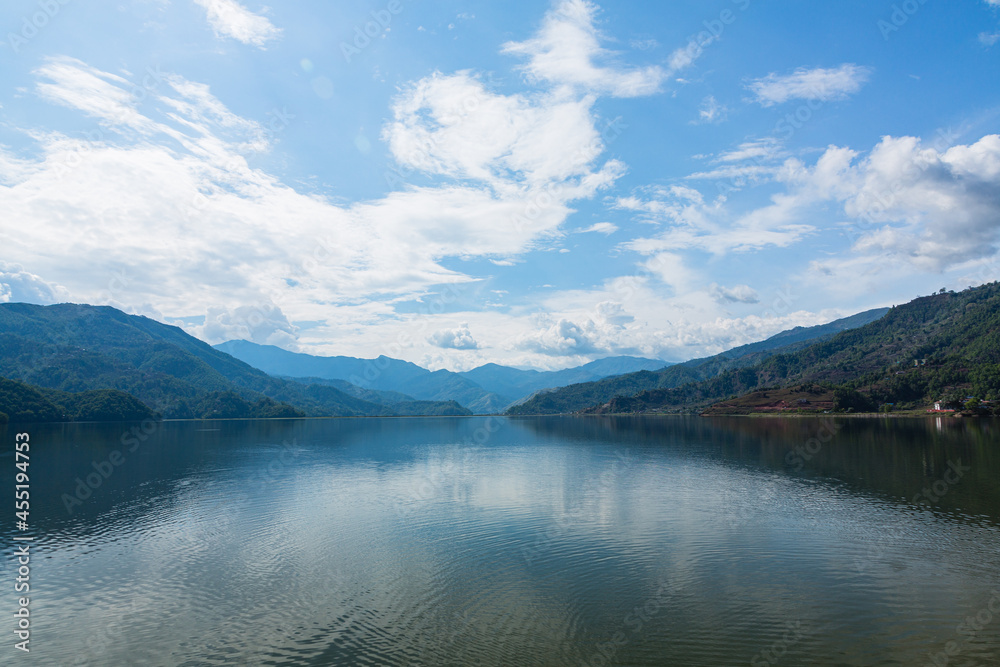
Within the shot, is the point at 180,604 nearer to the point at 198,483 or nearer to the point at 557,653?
the point at 557,653

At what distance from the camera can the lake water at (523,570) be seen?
21.4 meters

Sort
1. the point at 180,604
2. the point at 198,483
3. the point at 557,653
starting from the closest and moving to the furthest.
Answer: the point at 557,653, the point at 180,604, the point at 198,483

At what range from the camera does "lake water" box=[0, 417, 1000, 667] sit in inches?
842

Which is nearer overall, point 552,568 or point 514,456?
point 552,568

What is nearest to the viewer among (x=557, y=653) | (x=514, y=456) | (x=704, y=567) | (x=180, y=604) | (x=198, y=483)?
(x=557, y=653)

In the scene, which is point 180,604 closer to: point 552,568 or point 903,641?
point 552,568

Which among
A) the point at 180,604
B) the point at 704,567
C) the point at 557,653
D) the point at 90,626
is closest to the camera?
the point at 557,653

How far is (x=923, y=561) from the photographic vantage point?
31.0 m

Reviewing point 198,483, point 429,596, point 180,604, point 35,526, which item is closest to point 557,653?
point 429,596

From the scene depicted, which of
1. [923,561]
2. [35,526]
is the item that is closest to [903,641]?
[923,561]

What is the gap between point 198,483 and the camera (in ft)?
217

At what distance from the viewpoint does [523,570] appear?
3102 cm

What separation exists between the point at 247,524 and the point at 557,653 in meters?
35.6

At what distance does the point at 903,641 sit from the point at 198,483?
247 feet
